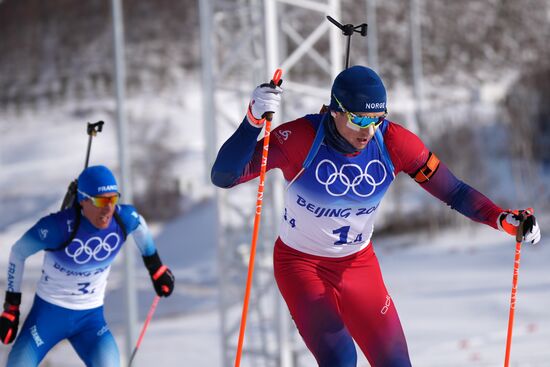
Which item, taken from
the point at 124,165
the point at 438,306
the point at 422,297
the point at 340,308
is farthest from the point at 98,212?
the point at 422,297

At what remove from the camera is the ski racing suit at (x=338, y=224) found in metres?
4.04

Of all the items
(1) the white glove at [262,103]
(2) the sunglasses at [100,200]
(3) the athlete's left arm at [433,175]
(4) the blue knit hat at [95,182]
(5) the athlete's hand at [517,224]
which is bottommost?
(2) the sunglasses at [100,200]

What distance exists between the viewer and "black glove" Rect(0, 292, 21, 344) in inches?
210

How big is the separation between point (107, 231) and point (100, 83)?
68229 millimetres

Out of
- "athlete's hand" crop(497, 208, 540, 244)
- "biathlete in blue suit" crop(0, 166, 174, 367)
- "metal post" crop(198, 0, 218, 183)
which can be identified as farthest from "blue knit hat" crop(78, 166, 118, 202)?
"metal post" crop(198, 0, 218, 183)

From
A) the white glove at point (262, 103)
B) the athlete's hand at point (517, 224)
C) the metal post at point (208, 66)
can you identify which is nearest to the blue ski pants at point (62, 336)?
the white glove at point (262, 103)

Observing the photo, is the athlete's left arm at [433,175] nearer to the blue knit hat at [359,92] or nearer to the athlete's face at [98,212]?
the blue knit hat at [359,92]

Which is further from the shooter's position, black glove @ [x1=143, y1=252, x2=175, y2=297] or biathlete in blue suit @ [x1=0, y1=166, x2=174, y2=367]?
black glove @ [x1=143, y1=252, x2=175, y2=297]

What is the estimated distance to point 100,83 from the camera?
7144 centimetres

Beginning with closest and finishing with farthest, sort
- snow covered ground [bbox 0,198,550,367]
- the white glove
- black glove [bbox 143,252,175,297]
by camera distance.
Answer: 1. the white glove
2. black glove [bbox 143,252,175,297]
3. snow covered ground [bbox 0,198,550,367]

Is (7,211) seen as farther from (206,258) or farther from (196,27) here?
(196,27)

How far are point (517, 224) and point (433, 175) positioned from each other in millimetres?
500

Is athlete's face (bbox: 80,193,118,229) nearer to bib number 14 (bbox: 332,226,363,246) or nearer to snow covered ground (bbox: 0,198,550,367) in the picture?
bib number 14 (bbox: 332,226,363,246)

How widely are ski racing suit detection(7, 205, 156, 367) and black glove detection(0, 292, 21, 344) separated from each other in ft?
0.17
